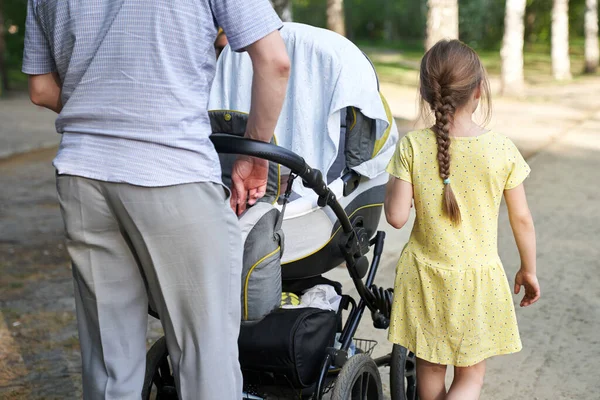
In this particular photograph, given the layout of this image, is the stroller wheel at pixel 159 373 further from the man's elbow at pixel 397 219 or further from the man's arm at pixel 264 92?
the man's elbow at pixel 397 219

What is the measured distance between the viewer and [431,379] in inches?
120

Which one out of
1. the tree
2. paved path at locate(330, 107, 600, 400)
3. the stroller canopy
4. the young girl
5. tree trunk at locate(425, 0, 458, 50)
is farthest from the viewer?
the tree

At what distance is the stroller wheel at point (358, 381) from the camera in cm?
282

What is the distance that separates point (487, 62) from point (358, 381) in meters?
26.1

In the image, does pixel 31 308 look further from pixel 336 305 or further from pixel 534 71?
pixel 534 71

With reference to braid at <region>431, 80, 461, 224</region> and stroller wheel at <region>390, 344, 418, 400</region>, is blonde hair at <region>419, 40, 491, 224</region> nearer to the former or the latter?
braid at <region>431, 80, 461, 224</region>

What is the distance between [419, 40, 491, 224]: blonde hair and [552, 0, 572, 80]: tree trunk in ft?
61.5

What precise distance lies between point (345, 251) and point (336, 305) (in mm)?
305

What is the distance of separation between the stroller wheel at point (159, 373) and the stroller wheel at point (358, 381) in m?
0.64

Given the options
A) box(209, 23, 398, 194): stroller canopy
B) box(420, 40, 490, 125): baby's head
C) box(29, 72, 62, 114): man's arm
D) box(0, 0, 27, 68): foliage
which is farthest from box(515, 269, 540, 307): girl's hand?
box(0, 0, 27, 68): foliage

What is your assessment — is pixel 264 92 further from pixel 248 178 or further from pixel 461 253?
pixel 461 253

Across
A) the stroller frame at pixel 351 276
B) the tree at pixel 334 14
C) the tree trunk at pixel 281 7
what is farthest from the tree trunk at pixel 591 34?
the stroller frame at pixel 351 276

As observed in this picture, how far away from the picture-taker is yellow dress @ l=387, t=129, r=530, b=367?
278cm

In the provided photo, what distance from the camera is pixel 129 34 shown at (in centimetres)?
214
